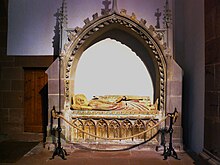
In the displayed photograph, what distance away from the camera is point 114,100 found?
4.95 metres

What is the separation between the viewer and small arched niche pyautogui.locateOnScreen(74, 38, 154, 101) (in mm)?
5340

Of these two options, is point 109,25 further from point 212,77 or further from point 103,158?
point 103,158

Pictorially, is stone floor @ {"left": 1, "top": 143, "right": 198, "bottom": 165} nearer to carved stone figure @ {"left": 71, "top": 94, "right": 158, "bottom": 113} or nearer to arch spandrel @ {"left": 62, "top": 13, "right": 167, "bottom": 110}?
A: carved stone figure @ {"left": 71, "top": 94, "right": 158, "bottom": 113}

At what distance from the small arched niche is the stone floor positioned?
127 cm

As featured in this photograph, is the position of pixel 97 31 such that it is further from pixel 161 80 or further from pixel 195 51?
pixel 195 51

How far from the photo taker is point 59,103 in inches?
187

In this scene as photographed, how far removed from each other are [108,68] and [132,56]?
0.54m

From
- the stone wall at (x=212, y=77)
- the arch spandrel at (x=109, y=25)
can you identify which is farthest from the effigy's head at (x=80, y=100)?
the stone wall at (x=212, y=77)

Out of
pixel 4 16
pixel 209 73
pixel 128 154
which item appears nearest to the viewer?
pixel 209 73

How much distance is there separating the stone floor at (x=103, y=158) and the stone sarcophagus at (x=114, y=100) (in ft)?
1.01

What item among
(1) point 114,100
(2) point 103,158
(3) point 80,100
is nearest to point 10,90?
(3) point 80,100

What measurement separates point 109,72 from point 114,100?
0.69m

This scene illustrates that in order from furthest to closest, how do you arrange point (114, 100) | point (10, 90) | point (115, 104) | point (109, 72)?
point (10, 90)
point (109, 72)
point (114, 100)
point (115, 104)

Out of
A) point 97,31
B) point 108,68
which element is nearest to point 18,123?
point 108,68
